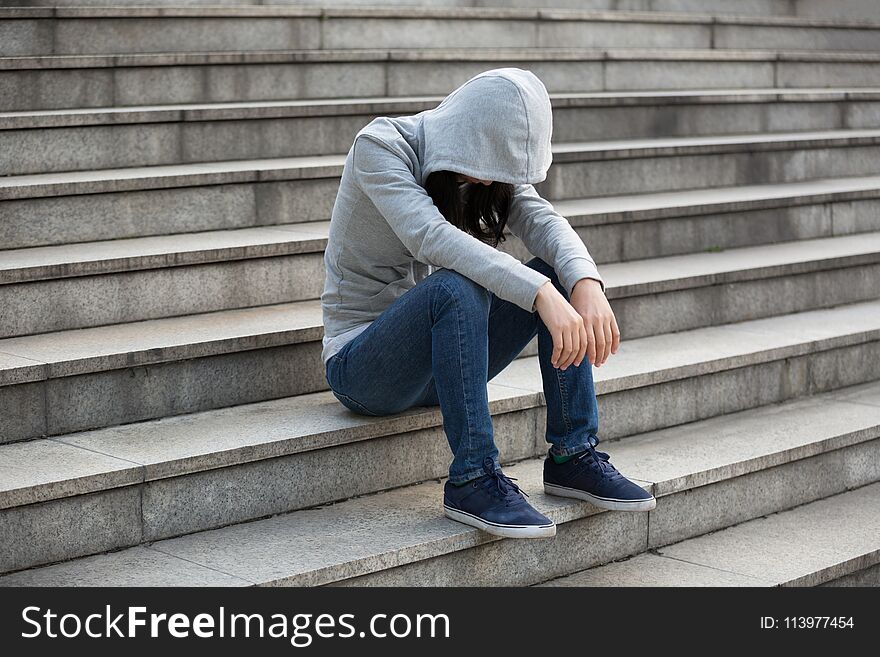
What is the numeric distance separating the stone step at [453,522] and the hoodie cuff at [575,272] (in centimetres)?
56

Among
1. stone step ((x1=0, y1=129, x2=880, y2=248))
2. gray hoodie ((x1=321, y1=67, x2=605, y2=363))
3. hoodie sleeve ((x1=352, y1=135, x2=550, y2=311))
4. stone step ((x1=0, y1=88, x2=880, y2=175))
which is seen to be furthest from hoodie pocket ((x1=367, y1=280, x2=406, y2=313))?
stone step ((x1=0, y1=88, x2=880, y2=175))

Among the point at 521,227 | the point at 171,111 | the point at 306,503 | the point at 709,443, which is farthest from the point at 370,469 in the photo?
the point at 171,111

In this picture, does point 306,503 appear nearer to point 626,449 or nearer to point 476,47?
point 626,449

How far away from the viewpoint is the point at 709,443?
378cm

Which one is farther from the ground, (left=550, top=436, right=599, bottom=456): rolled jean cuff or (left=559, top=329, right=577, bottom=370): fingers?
(left=559, top=329, right=577, bottom=370): fingers

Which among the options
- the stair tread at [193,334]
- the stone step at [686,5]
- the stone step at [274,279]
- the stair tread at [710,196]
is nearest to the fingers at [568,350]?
the stair tread at [193,334]

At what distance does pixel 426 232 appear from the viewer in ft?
9.61

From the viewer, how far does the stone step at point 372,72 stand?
4.71 metres

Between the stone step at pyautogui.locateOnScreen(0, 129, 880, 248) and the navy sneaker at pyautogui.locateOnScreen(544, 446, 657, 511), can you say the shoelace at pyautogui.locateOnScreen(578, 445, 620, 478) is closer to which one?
the navy sneaker at pyautogui.locateOnScreen(544, 446, 657, 511)

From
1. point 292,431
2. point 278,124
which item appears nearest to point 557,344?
point 292,431

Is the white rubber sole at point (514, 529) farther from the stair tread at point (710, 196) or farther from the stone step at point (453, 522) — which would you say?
the stair tread at point (710, 196)

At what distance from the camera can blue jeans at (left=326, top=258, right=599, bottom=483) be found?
2.85 m

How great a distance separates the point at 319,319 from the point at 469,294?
0.93 metres

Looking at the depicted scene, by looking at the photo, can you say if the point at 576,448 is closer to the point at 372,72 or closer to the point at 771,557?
the point at 771,557
